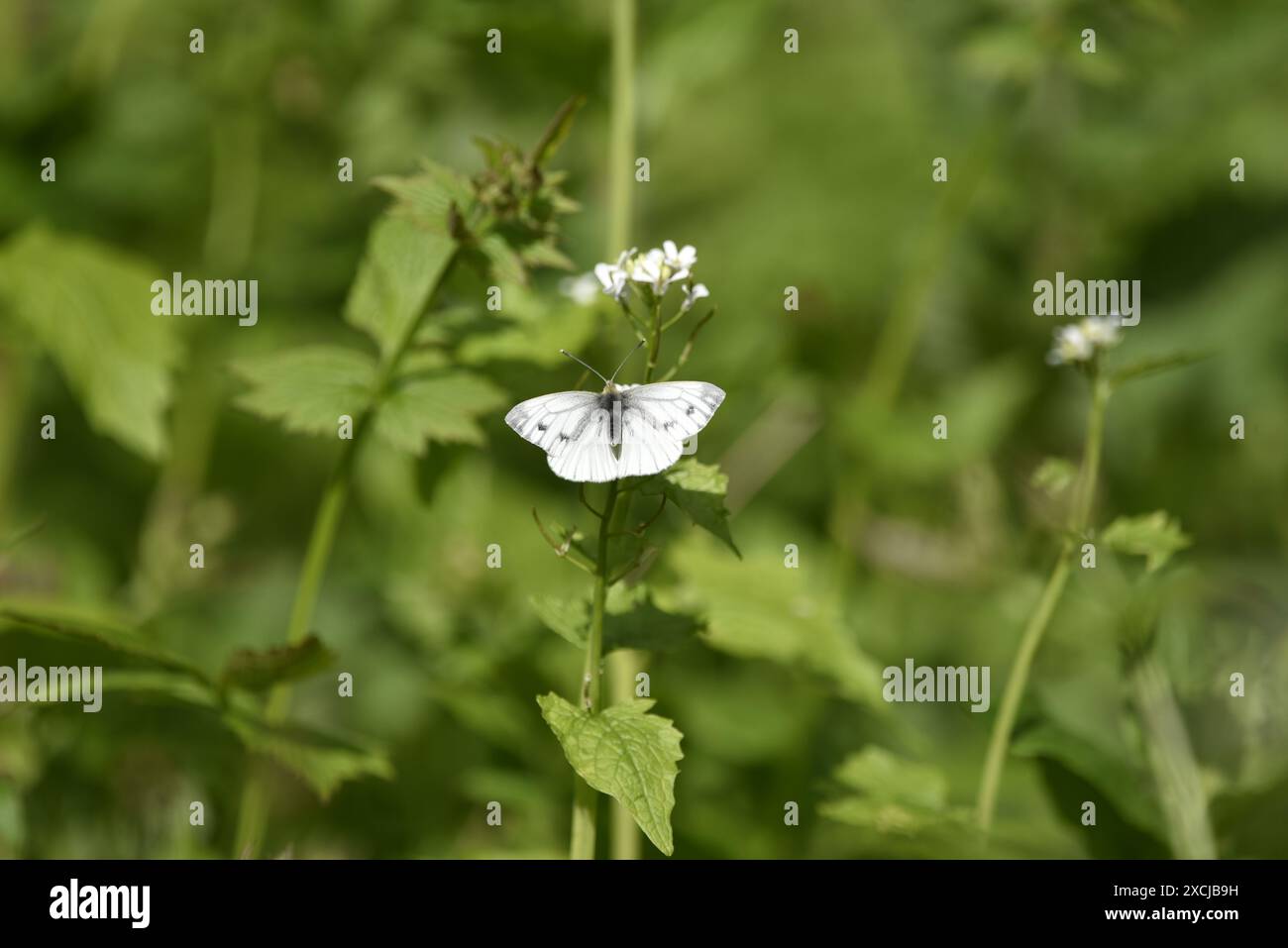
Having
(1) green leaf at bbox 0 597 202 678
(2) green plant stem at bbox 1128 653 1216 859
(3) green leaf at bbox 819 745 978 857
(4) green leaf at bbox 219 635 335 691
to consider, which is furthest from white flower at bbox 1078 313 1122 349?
(1) green leaf at bbox 0 597 202 678

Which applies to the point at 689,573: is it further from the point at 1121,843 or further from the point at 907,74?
the point at 907,74

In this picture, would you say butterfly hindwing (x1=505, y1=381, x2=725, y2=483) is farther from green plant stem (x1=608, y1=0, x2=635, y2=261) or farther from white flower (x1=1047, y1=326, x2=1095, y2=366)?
green plant stem (x1=608, y1=0, x2=635, y2=261)

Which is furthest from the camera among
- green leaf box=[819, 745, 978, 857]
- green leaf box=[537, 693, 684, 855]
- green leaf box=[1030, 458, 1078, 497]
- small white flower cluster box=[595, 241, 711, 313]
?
green leaf box=[819, 745, 978, 857]

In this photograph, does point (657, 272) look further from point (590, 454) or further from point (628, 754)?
point (628, 754)

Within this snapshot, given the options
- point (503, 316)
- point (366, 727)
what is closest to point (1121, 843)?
point (503, 316)

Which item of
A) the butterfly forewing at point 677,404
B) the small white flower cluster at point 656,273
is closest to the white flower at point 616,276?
the small white flower cluster at point 656,273

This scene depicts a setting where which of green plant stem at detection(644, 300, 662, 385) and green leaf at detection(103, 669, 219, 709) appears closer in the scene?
green plant stem at detection(644, 300, 662, 385)

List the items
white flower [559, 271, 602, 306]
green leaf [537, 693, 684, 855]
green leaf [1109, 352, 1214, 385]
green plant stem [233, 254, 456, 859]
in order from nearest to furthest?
green leaf [537, 693, 684, 855]
green leaf [1109, 352, 1214, 385]
green plant stem [233, 254, 456, 859]
white flower [559, 271, 602, 306]
